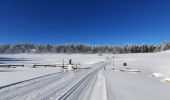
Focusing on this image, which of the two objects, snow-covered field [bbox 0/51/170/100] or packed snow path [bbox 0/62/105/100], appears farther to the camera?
snow-covered field [bbox 0/51/170/100]

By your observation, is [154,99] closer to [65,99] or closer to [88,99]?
[88,99]

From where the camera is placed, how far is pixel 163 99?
12.9 m

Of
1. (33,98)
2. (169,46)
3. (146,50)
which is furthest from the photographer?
(146,50)

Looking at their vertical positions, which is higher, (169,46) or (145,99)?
(169,46)

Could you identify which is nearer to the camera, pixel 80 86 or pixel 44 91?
pixel 44 91

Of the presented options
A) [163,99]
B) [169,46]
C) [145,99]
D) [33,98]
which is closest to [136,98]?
[145,99]

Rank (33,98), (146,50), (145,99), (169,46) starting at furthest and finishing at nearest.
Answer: (146,50) → (169,46) → (145,99) → (33,98)

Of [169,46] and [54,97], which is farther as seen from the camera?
[169,46]

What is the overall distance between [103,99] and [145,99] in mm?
2441

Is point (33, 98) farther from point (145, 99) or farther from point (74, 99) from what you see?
point (145, 99)

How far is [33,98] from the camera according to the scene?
11305 millimetres

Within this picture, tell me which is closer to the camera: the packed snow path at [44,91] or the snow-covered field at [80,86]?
the packed snow path at [44,91]

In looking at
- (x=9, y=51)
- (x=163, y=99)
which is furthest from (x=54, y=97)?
(x=9, y=51)

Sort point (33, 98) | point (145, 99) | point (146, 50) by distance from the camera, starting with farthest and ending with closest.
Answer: point (146, 50) < point (145, 99) < point (33, 98)
